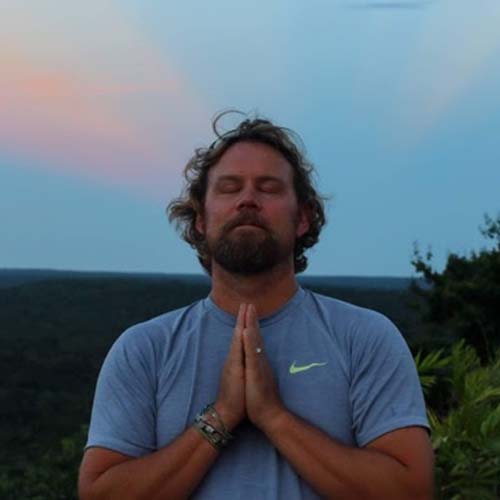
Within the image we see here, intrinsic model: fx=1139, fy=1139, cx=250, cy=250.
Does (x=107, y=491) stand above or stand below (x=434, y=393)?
below

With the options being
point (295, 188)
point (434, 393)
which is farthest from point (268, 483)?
point (434, 393)

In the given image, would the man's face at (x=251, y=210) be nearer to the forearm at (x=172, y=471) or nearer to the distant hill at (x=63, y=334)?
the forearm at (x=172, y=471)

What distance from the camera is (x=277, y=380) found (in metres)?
2.56

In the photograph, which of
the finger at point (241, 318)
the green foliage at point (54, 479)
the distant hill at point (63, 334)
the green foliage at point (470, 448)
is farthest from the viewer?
the distant hill at point (63, 334)

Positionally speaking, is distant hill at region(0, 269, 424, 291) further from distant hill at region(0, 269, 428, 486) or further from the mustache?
the mustache

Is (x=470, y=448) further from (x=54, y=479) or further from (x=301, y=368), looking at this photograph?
(x=54, y=479)

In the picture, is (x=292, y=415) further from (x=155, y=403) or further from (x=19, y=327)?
(x=19, y=327)

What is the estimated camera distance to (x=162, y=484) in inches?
96.9

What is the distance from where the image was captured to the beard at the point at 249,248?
103 inches

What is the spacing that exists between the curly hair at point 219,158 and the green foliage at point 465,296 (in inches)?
985

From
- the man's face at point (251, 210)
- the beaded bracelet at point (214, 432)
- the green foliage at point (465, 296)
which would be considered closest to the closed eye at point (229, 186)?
the man's face at point (251, 210)

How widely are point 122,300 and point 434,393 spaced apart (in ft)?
89.4

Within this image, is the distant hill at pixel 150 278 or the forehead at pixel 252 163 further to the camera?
the distant hill at pixel 150 278

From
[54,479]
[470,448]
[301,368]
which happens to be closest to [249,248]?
[301,368]
